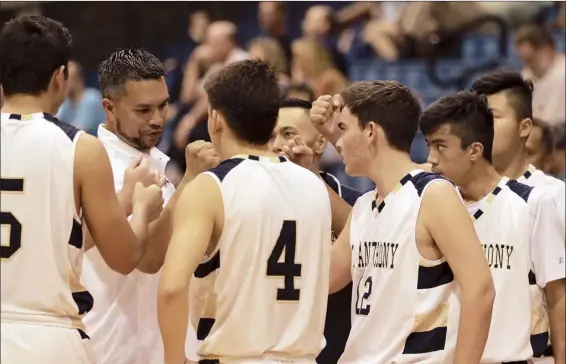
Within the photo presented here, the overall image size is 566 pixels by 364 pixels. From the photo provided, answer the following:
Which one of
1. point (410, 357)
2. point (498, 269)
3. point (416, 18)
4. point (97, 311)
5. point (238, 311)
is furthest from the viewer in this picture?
point (416, 18)

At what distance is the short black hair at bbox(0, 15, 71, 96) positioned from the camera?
4.41 meters

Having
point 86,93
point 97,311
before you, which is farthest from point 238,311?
point 86,93

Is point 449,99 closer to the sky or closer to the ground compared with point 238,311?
closer to the sky

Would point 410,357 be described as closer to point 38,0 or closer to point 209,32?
point 209,32

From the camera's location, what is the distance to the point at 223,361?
446 cm

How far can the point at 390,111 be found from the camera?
5074 mm

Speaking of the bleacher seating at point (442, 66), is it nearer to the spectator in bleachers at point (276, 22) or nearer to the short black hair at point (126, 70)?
the spectator in bleachers at point (276, 22)

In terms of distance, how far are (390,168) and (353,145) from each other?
0.21 metres

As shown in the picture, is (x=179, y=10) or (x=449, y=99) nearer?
(x=449, y=99)

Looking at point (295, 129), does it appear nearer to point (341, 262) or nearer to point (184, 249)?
point (341, 262)

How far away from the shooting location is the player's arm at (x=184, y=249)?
425 cm

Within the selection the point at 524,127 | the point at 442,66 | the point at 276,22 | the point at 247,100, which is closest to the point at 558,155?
the point at 524,127

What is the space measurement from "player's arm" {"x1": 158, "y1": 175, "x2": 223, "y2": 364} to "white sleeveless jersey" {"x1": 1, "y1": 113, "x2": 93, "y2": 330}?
448 millimetres

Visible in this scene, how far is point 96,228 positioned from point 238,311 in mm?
694
